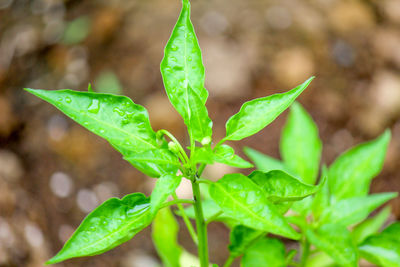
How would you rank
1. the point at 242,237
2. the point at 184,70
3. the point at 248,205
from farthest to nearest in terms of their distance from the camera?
the point at 242,237, the point at 184,70, the point at 248,205

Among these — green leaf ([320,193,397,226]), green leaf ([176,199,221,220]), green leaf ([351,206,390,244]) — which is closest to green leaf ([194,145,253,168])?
green leaf ([176,199,221,220])

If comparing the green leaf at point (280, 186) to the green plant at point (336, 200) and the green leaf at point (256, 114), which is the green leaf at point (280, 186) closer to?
the green leaf at point (256, 114)

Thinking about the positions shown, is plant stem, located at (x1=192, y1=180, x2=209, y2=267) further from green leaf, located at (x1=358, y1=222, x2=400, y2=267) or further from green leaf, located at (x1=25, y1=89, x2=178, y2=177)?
green leaf, located at (x1=358, y1=222, x2=400, y2=267)

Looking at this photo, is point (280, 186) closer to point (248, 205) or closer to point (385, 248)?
point (248, 205)

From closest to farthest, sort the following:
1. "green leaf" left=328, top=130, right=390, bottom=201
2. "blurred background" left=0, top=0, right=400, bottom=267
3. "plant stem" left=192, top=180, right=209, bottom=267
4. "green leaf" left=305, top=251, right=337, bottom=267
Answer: "plant stem" left=192, top=180, right=209, bottom=267 < "green leaf" left=328, top=130, right=390, bottom=201 < "green leaf" left=305, top=251, right=337, bottom=267 < "blurred background" left=0, top=0, right=400, bottom=267

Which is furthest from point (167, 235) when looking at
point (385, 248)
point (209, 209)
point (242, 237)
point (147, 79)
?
point (147, 79)

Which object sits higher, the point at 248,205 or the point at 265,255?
the point at 248,205

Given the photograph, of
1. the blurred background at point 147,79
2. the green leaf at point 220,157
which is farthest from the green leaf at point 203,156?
the blurred background at point 147,79
